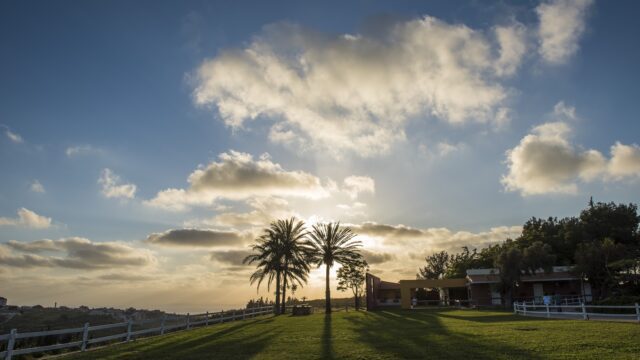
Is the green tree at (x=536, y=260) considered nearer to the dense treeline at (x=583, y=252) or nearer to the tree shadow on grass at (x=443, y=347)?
the dense treeline at (x=583, y=252)

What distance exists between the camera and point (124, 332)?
33250 mm

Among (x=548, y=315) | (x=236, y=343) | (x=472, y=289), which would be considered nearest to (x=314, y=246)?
(x=472, y=289)

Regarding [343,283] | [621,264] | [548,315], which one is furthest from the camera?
[343,283]

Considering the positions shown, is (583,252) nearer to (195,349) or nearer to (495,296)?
(495,296)

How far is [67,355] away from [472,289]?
167 ft

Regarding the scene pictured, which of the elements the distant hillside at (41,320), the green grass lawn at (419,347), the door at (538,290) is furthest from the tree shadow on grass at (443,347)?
the distant hillside at (41,320)

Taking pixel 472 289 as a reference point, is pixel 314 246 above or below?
above

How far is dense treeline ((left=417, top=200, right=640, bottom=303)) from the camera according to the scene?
4256cm

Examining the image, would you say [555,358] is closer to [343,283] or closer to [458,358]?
[458,358]

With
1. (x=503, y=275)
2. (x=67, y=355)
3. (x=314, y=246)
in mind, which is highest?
(x=314, y=246)

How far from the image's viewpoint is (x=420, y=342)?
18.2 meters

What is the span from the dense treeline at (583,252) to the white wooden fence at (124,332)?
30.3 m

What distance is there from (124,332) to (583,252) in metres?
42.1

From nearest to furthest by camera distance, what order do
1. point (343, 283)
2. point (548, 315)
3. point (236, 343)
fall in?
point (236, 343)
point (548, 315)
point (343, 283)
